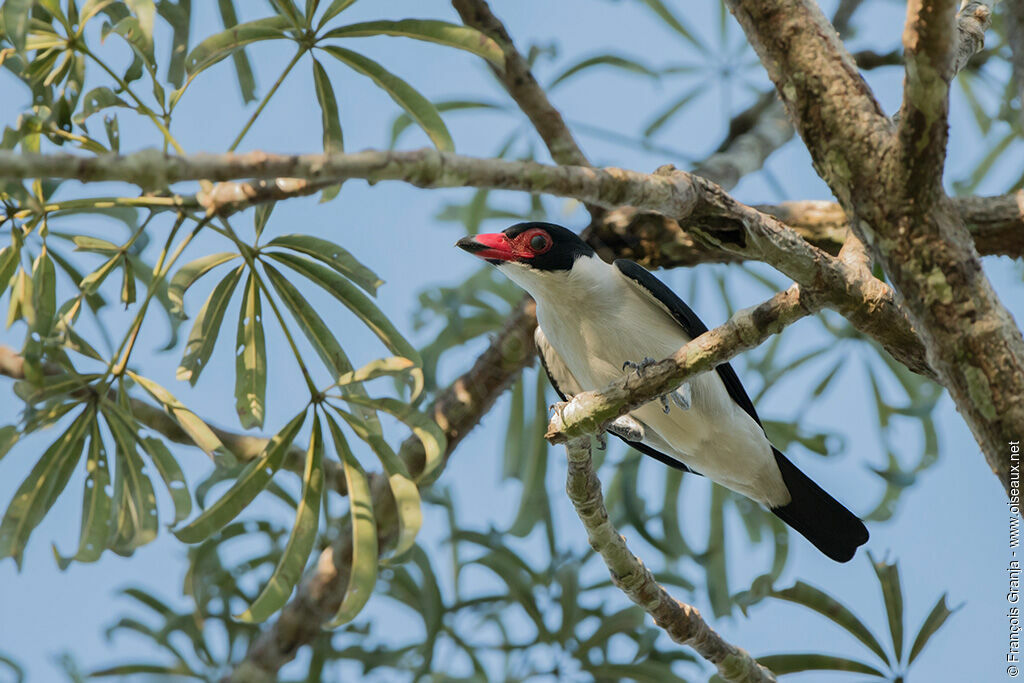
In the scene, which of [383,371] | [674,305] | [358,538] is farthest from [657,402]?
[358,538]

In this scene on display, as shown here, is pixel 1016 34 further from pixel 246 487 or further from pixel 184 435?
pixel 184 435

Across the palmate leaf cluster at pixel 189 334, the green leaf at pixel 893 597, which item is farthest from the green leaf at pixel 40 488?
the green leaf at pixel 893 597

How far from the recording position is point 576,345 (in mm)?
4137

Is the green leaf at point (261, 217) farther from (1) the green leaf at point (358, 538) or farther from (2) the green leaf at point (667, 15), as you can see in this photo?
(2) the green leaf at point (667, 15)

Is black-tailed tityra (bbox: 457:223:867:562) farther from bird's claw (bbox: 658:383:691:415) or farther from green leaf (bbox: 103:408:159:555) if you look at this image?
green leaf (bbox: 103:408:159:555)

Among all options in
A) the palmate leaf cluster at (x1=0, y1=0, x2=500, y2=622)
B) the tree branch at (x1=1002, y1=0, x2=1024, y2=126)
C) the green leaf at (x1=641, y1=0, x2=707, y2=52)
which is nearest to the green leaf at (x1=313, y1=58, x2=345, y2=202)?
the palmate leaf cluster at (x1=0, y1=0, x2=500, y2=622)

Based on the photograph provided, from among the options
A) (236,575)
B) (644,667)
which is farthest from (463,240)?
(236,575)

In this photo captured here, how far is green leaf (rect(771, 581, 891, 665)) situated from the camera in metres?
3.89

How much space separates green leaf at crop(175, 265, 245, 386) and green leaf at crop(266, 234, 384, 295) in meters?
0.27

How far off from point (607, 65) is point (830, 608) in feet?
11.7

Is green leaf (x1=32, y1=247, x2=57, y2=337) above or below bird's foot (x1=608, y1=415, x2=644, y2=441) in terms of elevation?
above

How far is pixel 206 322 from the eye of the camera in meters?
3.66

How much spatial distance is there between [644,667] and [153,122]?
3.55m

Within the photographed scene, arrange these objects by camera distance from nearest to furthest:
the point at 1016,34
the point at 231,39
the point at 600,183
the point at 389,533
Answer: the point at 600,183 → the point at 231,39 → the point at 1016,34 → the point at 389,533
